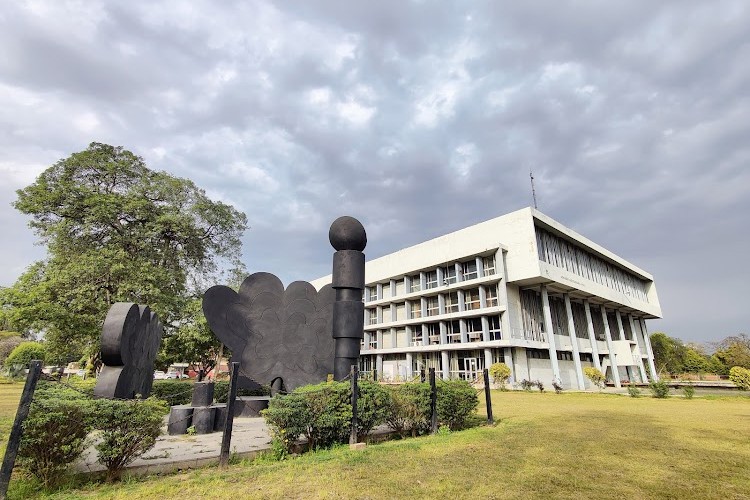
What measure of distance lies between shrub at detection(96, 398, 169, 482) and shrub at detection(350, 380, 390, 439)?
3.55m

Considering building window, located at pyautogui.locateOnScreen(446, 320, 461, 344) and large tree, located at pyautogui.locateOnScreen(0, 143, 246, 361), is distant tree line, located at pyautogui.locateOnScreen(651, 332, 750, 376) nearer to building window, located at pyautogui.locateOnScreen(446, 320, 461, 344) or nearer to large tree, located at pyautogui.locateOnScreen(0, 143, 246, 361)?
building window, located at pyautogui.locateOnScreen(446, 320, 461, 344)

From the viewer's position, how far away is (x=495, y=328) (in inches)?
1209

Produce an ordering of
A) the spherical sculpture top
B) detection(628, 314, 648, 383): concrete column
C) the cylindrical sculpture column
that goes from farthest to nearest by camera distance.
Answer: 1. detection(628, 314, 648, 383): concrete column
2. the spherical sculpture top
3. the cylindrical sculpture column

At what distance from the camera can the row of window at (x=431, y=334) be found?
3108cm

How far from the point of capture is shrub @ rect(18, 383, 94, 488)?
14.5 ft

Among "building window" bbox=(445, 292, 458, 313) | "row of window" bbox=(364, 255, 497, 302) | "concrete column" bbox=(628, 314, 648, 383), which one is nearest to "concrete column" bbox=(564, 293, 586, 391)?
"row of window" bbox=(364, 255, 497, 302)

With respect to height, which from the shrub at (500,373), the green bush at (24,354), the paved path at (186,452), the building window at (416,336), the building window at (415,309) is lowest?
the paved path at (186,452)

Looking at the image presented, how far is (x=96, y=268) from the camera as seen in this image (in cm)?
1719

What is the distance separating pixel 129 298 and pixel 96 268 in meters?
2.04

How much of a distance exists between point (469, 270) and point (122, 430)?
1228 inches

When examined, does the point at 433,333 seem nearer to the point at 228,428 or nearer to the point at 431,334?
the point at 431,334

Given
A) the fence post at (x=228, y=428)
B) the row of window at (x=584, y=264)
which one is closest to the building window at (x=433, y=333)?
the row of window at (x=584, y=264)

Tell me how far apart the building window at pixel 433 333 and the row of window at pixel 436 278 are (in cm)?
367

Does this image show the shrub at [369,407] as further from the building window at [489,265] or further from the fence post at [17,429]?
the building window at [489,265]
